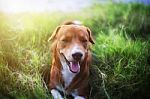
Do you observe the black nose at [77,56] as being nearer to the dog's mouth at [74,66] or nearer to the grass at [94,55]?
the dog's mouth at [74,66]

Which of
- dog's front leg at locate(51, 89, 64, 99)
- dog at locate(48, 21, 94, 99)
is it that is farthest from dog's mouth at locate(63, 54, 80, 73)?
dog's front leg at locate(51, 89, 64, 99)

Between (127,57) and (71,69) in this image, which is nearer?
(71,69)

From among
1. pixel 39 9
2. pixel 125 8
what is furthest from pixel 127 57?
pixel 39 9

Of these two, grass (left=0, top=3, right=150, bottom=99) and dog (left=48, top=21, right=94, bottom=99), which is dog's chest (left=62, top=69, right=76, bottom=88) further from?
grass (left=0, top=3, right=150, bottom=99)

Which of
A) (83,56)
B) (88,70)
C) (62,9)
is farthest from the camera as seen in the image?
(62,9)

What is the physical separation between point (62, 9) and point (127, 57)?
47 centimetres

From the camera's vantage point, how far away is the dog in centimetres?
262

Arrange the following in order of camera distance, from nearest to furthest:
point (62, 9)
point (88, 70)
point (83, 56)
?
point (83, 56), point (88, 70), point (62, 9)

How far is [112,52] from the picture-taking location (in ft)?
9.52

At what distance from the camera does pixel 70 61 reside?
8.54 feet

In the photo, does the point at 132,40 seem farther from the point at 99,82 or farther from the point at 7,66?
the point at 7,66

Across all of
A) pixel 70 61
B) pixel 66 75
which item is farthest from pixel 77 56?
pixel 66 75

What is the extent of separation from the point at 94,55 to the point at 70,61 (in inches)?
11.2

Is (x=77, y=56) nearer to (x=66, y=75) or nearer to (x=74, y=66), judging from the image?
(x=74, y=66)
